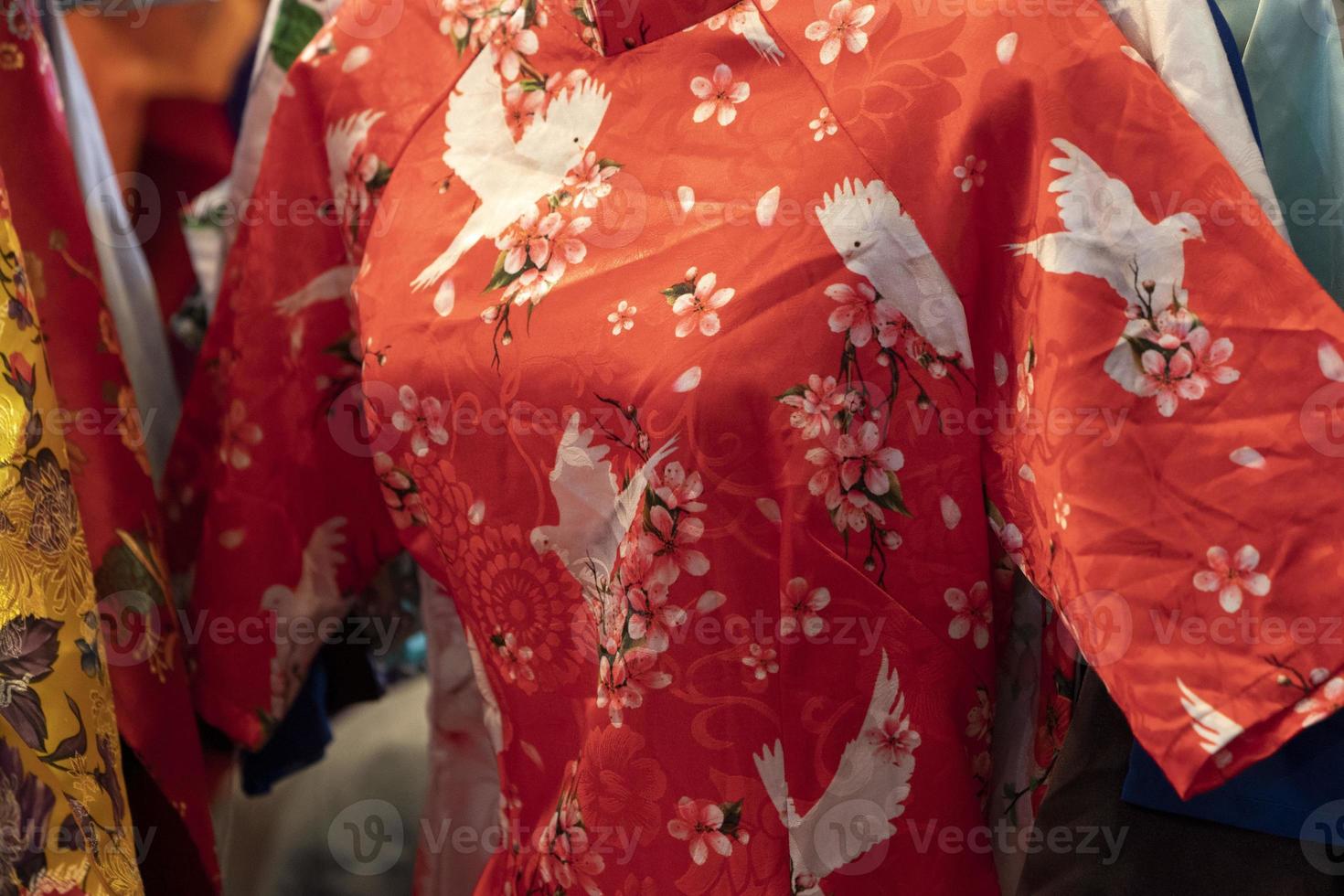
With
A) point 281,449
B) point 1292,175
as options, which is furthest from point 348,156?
point 1292,175

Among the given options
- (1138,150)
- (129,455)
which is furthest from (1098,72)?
(129,455)

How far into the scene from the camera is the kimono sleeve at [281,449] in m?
0.81

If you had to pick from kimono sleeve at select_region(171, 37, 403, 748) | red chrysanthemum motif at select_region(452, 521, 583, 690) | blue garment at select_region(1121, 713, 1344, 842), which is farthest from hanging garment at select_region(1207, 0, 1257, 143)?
kimono sleeve at select_region(171, 37, 403, 748)

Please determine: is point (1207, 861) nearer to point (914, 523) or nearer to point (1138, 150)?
point (914, 523)

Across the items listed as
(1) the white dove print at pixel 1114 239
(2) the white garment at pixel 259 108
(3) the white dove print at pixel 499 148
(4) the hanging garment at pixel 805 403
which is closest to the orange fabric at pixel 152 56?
(2) the white garment at pixel 259 108

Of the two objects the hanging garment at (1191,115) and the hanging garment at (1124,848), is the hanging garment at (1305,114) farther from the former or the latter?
the hanging garment at (1124,848)

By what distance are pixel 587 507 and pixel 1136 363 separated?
0.99 feet

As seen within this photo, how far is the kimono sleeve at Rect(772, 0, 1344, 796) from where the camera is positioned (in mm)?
486

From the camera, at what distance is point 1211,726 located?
0.49 metres

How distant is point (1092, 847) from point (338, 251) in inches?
24.1

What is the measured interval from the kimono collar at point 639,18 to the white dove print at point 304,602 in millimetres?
402

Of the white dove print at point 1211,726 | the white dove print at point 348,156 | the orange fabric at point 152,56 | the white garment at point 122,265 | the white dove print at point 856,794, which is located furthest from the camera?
the orange fabric at point 152,56

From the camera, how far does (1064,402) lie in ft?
1.73

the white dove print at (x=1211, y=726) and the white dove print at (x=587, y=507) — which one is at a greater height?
the white dove print at (x=587, y=507)
